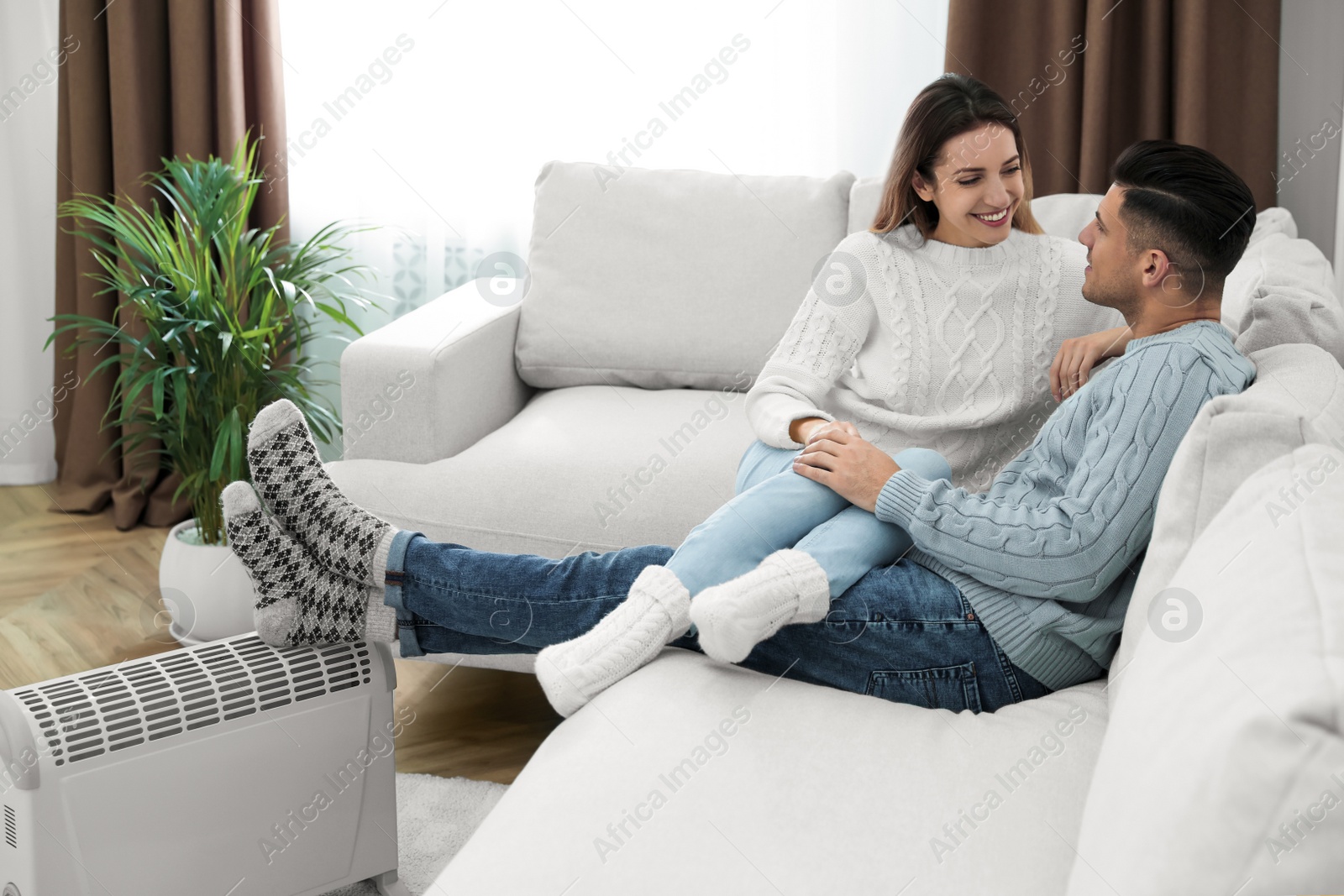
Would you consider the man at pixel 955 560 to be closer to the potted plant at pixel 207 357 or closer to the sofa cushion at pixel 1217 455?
the sofa cushion at pixel 1217 455

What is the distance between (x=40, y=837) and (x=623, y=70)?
7.41ft

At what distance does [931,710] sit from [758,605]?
0.74ft

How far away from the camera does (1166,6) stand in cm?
248

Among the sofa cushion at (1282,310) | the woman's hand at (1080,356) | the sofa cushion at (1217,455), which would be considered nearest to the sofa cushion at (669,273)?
the woman's hand at (1080,356)

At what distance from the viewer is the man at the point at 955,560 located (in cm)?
125

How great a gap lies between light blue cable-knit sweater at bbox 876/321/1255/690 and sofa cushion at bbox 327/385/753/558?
0.61m

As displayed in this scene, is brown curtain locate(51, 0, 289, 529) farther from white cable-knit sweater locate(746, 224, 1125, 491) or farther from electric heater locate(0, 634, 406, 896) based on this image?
white cable-knit sweater locate(746, 224, 1125, 491)

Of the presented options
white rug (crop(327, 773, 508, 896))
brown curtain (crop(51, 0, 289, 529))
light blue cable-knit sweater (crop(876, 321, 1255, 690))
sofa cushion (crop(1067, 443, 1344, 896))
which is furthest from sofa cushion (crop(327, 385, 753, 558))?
brown curtain (crop(51, 0, 289, 529))

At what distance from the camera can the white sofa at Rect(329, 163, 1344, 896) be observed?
0.66 meters

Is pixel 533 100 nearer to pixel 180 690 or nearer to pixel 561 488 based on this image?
pixel 561 488

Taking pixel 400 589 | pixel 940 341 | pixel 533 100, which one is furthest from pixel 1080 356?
pixel 533 100

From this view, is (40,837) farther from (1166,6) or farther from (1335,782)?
(1166,6)

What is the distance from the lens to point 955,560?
130 centimetres

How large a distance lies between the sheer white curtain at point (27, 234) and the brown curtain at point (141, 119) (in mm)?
206
